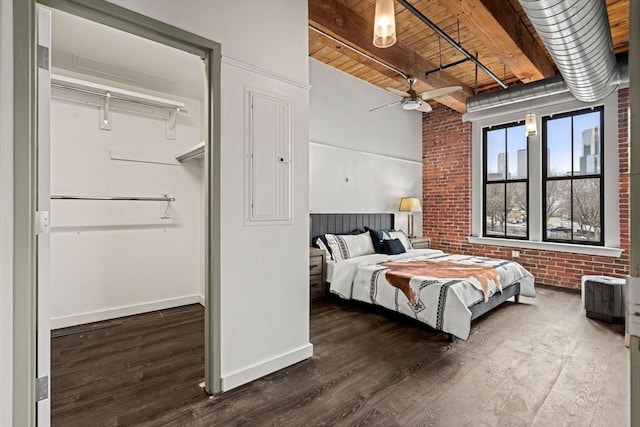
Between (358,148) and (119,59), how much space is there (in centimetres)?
357

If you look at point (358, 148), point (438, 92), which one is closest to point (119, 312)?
point (358, 148)

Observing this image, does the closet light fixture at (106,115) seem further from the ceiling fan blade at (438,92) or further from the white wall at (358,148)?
the ceiling fan blade at (438,92)

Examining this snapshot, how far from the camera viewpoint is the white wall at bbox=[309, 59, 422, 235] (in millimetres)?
4922

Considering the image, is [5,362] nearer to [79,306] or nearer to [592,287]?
[79,306]

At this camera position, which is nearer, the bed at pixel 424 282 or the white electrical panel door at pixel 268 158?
the white electrical panel door at pixel 268 158

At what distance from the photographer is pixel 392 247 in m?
4.91

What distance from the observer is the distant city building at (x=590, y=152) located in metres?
4.81

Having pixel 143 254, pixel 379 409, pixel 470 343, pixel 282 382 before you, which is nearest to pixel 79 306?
pixel 143 254

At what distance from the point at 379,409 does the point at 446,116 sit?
587cm

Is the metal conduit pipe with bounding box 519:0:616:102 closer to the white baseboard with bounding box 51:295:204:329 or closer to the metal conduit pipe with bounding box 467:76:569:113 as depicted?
the metal conduit pipe with bounding box 467:76:569:113

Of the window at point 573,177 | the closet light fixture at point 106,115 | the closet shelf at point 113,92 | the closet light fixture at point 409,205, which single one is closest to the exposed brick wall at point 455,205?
the window at point 573,177

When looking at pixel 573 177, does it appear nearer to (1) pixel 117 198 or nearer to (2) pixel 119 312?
(1) pixel 117 198

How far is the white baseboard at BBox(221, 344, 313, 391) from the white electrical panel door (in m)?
1.05

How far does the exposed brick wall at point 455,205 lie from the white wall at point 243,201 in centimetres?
453
